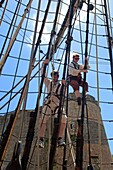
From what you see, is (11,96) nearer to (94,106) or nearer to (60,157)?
(60,157)

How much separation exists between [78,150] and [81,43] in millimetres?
1418

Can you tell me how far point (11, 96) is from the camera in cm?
273

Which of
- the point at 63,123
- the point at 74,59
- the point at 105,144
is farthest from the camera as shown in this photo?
the point at 105,144

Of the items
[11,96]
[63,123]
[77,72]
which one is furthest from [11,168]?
[77,72]

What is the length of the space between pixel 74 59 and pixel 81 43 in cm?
Answer: 25

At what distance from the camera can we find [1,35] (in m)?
3.27

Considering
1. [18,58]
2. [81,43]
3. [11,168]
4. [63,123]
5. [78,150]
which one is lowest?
[11,168]

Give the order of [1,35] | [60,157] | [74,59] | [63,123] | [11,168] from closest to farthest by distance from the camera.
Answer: [11,168]
[63,123]
[74,59]
[1,35]
[60,157]

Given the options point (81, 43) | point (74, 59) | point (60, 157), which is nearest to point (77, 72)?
point (74, 59)

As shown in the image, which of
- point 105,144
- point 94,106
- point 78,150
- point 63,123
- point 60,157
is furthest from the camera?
point 94,106

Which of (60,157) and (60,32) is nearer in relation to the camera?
(60,32)

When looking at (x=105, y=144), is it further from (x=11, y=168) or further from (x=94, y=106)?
(x=11, y=168)

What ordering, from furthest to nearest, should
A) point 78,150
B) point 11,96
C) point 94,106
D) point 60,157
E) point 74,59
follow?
point 94,106, point 60,157, point 74,59, point 11,96, point 78,150

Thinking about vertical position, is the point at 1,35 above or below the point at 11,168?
above
